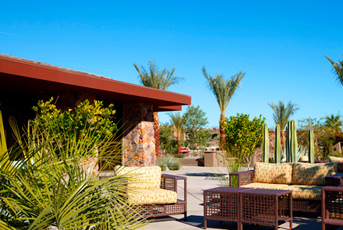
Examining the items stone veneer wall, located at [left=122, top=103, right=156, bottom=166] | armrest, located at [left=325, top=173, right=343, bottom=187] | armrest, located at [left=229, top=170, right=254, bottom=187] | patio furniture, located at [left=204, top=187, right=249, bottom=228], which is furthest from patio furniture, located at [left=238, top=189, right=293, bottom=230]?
stone veneer wall, located at [left=122, top=103, right=156, bottom=166]

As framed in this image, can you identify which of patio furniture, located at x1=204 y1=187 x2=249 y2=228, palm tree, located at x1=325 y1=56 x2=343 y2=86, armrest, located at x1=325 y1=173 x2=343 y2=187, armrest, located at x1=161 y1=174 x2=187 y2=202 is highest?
palm tree, located at x1=325 y1=56 x2=343 y2=86

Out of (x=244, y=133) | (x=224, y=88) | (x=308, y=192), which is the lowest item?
(x=308, y=192)

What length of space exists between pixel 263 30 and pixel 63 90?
12.2 meters

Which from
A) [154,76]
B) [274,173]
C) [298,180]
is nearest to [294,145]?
[274,173]

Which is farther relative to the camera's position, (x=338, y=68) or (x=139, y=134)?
(x=338, y=68)

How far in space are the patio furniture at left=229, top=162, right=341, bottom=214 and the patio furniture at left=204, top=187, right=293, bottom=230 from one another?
1.49ft

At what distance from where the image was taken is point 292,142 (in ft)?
35.2

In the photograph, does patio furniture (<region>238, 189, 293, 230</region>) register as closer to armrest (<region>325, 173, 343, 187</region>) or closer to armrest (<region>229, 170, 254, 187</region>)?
armrest (<region>325, 173, 343, 187</region>)

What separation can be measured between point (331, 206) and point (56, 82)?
7142mm

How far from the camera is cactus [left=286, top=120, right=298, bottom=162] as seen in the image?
10.7 meters

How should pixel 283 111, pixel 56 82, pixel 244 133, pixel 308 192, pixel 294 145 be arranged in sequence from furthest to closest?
pixel 283 111, pixel 244 133, pixel 294 145, pixel 56 82, pixel 308 192

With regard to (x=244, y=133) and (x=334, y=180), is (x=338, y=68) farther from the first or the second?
(x=334, y=180)

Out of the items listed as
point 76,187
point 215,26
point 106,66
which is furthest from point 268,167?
point 215,26

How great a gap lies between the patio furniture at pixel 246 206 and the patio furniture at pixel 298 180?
1.49 ft
